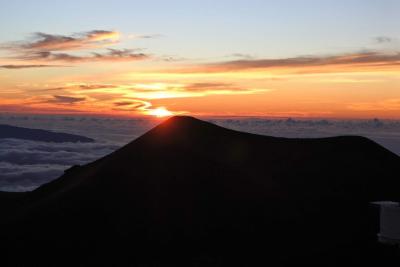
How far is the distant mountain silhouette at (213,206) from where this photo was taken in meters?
41.7

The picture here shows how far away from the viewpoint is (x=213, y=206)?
2012 inches

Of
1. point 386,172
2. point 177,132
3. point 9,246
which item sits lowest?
point 9,246

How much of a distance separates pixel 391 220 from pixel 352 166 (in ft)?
97.3

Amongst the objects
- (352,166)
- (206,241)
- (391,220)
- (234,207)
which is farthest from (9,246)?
(352,166)

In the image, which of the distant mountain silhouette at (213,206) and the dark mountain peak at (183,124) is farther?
the dark mountain peak at (183,124)

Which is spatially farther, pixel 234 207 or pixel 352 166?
pixel 352 166

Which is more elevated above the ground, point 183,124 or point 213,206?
point 183,124

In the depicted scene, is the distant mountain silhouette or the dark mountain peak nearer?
the distant mountain silhouette

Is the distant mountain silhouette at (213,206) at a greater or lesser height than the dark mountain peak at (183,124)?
lesser

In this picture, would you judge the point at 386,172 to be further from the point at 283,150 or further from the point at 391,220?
the point at 391,220

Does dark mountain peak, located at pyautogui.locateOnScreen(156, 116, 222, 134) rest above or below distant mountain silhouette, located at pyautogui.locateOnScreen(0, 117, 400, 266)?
above

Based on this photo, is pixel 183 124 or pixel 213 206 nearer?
pixel 213 206

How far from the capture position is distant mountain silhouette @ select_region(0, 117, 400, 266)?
137 ft

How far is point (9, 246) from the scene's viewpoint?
45.5 metres
